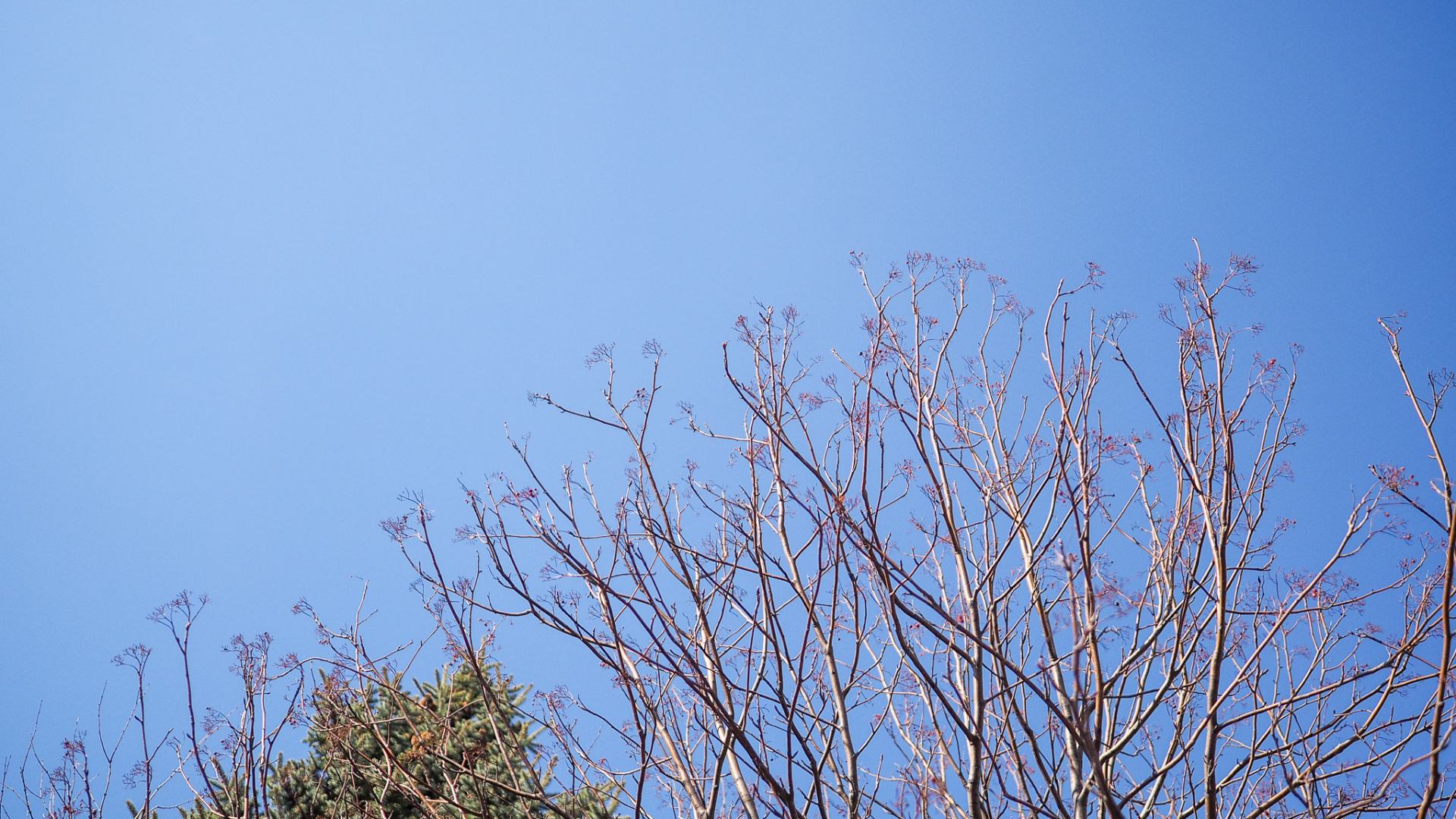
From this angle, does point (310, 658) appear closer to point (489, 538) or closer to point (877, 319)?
point (489, 538)

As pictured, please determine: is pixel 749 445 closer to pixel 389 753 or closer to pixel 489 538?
pixel 489 538

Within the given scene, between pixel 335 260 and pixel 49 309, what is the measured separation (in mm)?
14796

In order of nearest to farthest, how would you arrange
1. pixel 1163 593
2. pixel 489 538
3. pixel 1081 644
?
pixel 1081 644 < pixel 489 538 < pixel 1163 593

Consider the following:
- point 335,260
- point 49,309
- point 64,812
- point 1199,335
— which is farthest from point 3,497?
point 1199,335

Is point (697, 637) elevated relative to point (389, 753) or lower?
elevated

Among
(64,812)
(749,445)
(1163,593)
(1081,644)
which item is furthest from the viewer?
(64,812)

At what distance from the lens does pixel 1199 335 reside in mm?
2537

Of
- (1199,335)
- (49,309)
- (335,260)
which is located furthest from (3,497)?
(1199,335)

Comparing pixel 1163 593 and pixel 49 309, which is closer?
pixel 1163 593

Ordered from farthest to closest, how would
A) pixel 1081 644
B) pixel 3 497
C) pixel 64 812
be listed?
pixel 3 497 < pixel 64 812 < pixel 1081 644

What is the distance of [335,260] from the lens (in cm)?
5084

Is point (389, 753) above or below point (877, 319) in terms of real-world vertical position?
below

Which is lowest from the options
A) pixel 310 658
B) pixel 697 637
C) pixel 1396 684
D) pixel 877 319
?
pixel 1396 684

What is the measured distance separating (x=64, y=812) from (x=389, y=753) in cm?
212
